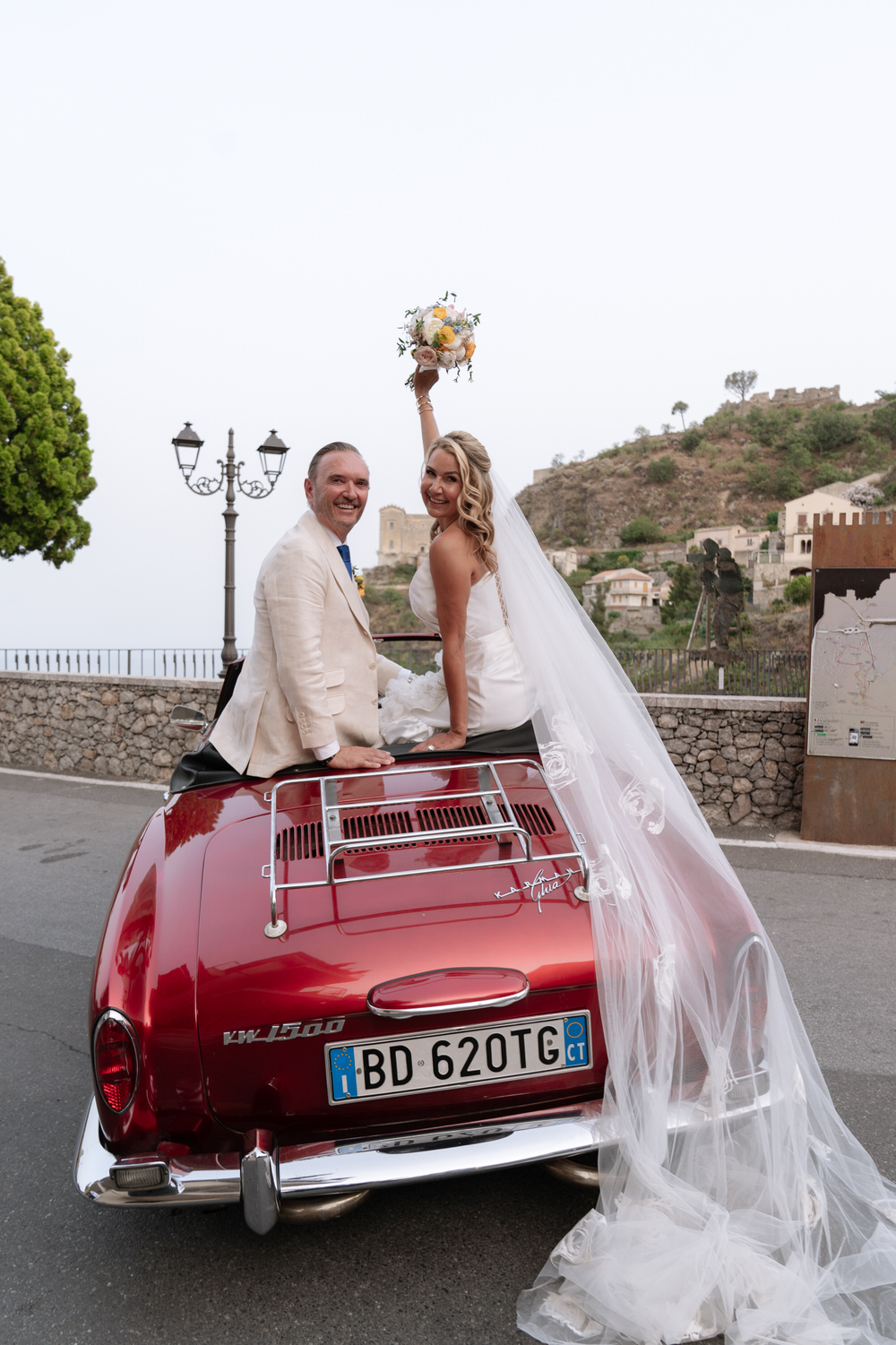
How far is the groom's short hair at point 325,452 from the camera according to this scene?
313 centimetres

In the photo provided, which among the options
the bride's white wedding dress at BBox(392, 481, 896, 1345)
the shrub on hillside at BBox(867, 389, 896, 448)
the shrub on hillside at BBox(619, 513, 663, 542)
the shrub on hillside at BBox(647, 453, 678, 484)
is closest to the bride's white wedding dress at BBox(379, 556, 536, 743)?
the bride's white wedding dress at BBox(392, 481, 896, 1345)

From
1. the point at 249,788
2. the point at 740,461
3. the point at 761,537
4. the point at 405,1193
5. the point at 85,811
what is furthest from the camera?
the point at 740,461

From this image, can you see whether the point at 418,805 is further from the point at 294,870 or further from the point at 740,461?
the point at 740,461

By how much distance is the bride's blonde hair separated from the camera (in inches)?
117

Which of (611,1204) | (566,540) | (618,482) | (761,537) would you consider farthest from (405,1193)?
(618,482)

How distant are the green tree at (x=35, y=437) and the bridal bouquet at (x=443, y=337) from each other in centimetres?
2050

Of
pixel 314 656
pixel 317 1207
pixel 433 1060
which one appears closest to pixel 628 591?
pixel 314 656

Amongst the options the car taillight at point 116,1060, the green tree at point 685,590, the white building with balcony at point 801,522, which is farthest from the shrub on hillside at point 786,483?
the car taillight at point 116,1060

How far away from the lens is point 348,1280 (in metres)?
2.09

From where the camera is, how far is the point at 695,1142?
1.99 metres

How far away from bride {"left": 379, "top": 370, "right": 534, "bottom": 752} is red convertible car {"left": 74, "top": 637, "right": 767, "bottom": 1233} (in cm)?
91

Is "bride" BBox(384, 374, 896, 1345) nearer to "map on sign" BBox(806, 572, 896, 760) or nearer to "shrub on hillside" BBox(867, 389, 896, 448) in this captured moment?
"map on sign" BBox(806, 572, 896, 760)

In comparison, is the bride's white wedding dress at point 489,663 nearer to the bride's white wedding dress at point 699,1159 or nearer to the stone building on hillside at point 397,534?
the bride's white wedding dress at point 699,1159

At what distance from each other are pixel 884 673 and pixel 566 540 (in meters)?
75.5
